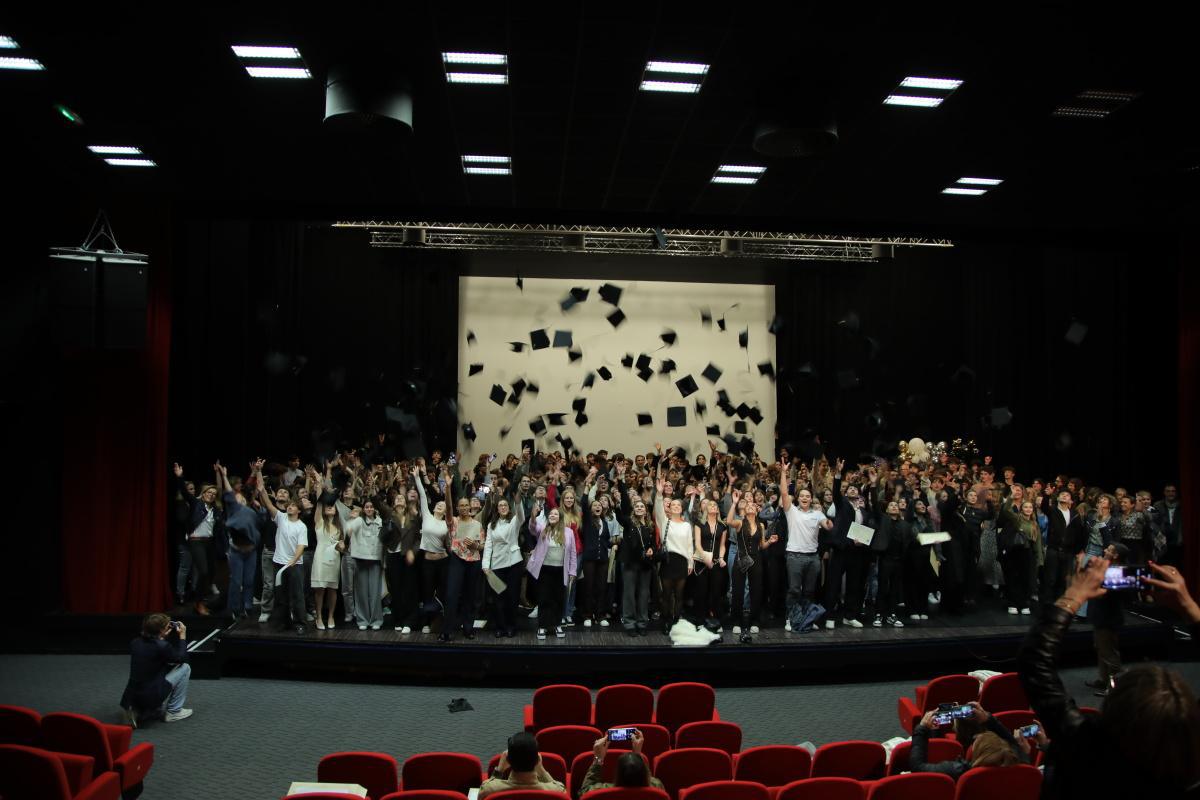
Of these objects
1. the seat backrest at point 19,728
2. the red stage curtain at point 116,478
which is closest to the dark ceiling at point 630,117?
the red stage curtain at point 116,478

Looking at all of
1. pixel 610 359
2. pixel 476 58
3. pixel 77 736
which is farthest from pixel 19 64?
pixel 610 359

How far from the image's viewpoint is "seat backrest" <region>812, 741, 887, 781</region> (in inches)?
187

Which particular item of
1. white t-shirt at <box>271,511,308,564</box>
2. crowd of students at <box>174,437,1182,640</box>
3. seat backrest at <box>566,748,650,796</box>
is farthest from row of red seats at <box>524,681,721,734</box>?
white t-shirt at <box>271,511,308,564</box>

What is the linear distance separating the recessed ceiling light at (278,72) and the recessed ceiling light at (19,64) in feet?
4.88

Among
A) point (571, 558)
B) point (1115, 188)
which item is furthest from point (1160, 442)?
point (571, 558)

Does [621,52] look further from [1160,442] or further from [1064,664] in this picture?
[1160,442]

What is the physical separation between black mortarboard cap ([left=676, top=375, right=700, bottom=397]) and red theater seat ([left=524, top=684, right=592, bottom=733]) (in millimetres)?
10426

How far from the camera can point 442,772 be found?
181 inches

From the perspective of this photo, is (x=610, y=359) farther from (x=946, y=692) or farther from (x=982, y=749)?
(x=982, y=749)

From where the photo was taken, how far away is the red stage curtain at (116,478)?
31.1 ft

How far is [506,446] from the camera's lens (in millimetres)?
17109

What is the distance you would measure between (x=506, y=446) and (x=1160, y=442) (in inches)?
428

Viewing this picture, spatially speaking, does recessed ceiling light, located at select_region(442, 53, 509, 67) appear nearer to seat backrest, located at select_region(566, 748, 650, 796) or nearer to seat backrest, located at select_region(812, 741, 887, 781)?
seat backrest, located at select_region(566, 748, 650, 796)

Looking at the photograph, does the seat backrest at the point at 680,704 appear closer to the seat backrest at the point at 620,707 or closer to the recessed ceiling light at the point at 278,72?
the seat backrest at the point at 620,707
